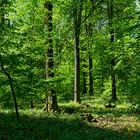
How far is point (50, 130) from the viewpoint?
14.9m

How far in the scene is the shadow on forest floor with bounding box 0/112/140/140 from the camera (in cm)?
1390

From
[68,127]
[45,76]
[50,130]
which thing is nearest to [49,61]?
[45,76]

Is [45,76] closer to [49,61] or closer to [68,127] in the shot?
Result: [49,61]

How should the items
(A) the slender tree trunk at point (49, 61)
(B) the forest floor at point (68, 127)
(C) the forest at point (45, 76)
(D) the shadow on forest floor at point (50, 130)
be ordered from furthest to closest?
1. (A) the slender tree trunk at point (49, 61)
2. (C) the forest at point (45, 76)
3. (B) the forest floor at point (68, 127)
4. (D) the shadow on forest floor at point (50, 130)

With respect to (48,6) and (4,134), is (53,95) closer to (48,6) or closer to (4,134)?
(48,6)

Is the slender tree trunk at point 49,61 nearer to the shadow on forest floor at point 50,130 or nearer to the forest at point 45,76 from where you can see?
the forest at point 45,76

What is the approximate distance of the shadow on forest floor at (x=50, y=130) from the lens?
13.9m

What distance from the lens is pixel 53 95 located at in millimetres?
20969

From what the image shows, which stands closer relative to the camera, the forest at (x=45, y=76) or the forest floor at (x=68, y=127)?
the forest floor at (x=68, y=127)

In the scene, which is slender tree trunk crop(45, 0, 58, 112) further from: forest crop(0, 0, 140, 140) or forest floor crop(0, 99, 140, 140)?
forest floor crop(0, 99, 140, 140)

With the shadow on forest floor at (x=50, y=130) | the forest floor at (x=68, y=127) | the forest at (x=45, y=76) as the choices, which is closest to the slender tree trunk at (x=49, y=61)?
the forest at (x=45, y=76)

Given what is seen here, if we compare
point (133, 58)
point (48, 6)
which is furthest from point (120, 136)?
point (48, 6)

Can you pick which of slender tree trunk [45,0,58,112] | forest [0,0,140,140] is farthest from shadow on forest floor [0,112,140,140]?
slender tree trunk [45,0,58,112]

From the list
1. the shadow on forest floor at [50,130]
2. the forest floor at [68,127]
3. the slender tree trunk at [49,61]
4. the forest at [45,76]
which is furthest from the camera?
the slender tree trunk at [49,61]
